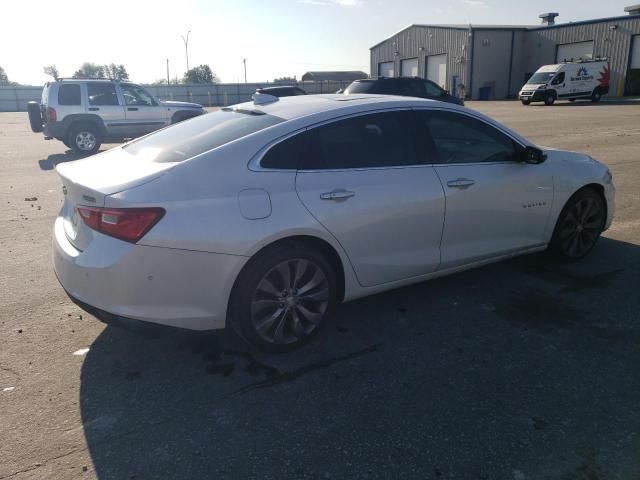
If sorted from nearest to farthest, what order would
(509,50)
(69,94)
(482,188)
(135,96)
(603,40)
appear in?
1. (482,188)
2. (69,94)
3. (135,96)
4. (603,40)
5. (509,50)

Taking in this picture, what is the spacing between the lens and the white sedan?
302 centimetres

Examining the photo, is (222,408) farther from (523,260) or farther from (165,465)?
(523,260)

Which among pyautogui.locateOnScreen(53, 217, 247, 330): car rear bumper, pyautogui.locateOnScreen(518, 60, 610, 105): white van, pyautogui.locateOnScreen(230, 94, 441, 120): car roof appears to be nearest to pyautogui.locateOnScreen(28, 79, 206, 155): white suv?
pyautogui.locateOnScreen(230, 94, 441, 120): car roof

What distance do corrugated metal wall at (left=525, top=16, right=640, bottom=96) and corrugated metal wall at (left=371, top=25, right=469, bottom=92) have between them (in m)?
6.72

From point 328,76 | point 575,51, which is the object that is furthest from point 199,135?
point 328,76

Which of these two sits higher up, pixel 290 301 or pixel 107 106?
pixel 107 106

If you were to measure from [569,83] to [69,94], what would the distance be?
103 ft

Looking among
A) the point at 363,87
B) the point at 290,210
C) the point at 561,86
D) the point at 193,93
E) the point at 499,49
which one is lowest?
the point at 290,210

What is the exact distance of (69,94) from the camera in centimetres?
1348

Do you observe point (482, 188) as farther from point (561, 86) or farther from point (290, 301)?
point (561, 86)

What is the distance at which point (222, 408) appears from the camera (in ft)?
9.60

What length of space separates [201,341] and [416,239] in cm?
170

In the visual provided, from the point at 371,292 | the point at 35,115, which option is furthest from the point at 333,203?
the point at 35,115

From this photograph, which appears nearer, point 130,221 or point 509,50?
point 130,221
